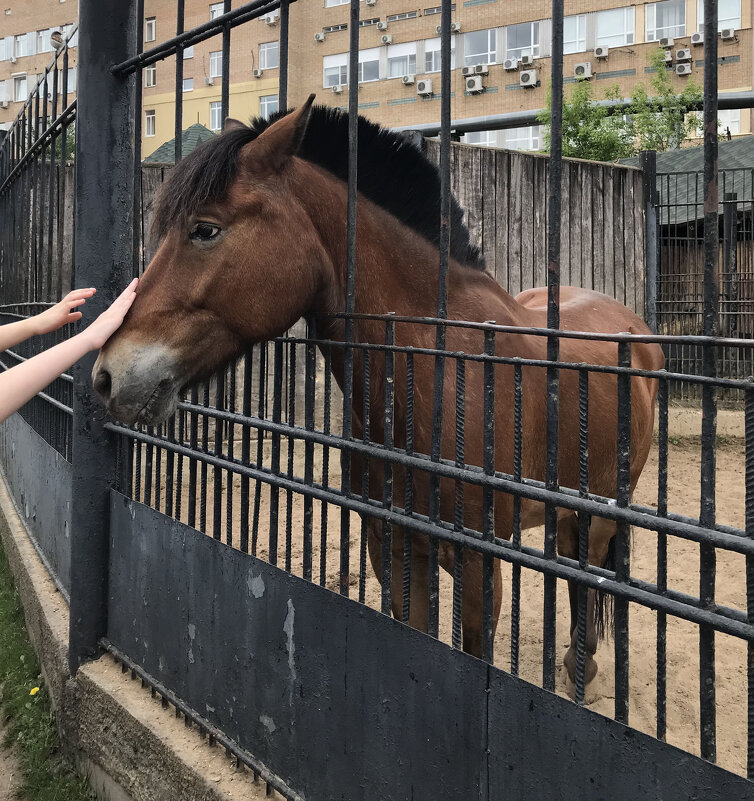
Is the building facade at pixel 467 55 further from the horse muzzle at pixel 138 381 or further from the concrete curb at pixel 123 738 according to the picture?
the horse muzzle at pixel 138 381

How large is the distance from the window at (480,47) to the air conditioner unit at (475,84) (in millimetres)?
971

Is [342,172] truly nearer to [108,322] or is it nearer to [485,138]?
[108,322]

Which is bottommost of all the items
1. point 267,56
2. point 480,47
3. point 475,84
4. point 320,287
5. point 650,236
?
point 320,287

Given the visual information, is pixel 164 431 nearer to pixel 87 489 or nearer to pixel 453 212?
pixel 87 489

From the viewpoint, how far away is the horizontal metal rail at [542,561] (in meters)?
1.15

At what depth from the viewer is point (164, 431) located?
9.75ft

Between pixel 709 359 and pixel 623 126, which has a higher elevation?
pixel 623 126

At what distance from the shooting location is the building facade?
93.2 ft

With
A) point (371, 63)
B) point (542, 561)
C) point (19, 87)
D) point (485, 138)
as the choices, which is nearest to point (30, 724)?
point (542, 561)

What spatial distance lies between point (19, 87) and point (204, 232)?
48757mm

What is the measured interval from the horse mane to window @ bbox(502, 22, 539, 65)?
31714 millimetres

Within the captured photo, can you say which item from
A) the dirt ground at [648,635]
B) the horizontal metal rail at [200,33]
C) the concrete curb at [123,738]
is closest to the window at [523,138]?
the dirt ground at [648,635]

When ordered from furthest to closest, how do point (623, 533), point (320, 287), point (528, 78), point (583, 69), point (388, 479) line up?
point (528, 78), point (583, 69), point (320, 287), point (388, 479), point (623, 533)

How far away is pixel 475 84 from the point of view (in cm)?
3128
